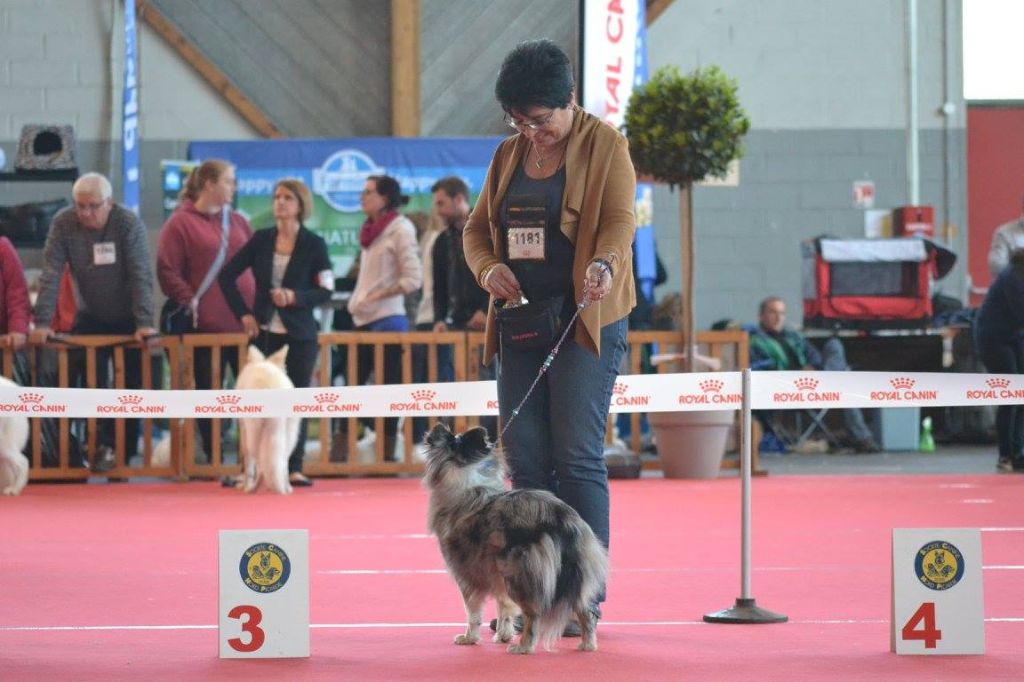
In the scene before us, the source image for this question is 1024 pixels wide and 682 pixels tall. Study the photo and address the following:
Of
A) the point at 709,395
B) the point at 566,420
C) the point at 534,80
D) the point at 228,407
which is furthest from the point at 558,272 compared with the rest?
the point at 228,407

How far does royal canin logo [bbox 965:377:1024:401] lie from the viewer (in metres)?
4.56

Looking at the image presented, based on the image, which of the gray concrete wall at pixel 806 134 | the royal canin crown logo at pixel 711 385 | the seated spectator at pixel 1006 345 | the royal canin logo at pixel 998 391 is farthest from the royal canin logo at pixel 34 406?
the gray concrete wall at pixel 806 134

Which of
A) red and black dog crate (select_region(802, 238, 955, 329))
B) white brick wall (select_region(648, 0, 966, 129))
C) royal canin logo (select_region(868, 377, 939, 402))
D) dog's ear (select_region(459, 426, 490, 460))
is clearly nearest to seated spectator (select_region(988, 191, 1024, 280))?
red and black dog crate (select_region(802, 238, 955, 329))

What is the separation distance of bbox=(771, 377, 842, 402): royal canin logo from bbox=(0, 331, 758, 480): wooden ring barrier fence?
3893mm

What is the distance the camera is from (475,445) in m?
3.46

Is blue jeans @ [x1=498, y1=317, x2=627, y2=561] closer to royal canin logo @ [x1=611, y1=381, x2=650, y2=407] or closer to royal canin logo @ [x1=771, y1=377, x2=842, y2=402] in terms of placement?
royal canin logo @ [x1=771, y1=377, x2=842, y2=402]

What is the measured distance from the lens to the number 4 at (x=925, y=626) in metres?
3.28

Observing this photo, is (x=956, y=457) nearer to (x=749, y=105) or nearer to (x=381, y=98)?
(x=749, y=105)

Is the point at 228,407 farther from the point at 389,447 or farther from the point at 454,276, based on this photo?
the point at 389,447

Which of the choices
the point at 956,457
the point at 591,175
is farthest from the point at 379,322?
the point at 591,175

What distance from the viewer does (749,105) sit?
12453 millimetres

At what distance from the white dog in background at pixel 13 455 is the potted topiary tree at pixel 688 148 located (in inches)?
127

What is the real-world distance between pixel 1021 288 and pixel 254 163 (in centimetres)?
569

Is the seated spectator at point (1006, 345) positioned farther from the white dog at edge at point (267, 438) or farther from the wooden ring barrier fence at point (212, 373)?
the white dog at edge at point (267, 438)
